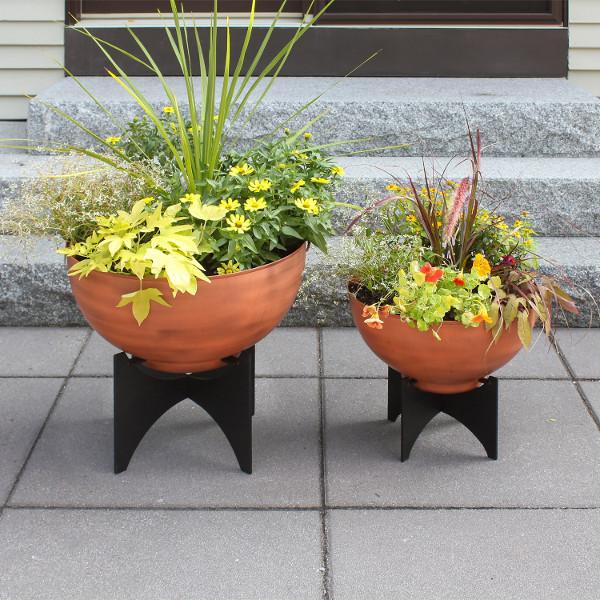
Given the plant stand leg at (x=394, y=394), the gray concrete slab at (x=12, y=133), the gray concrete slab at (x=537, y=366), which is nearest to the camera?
the plant stand leg at (x=394, y=394)

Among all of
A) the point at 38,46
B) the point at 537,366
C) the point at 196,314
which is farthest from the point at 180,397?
the point at 38,46

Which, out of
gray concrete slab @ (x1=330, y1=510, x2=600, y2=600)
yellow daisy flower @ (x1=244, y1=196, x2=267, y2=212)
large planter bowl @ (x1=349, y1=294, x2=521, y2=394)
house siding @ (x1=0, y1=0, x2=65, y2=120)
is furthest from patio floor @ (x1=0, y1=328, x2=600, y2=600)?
house siding @ (x1=0, y1=0, x2=65, y2=120)

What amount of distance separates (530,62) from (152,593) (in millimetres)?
3565

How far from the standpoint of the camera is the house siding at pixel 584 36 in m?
4.72

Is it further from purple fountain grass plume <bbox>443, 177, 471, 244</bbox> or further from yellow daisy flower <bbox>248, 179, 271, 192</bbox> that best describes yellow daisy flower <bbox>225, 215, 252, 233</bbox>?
purple fountain grass plume <bbox>443, 177, 471, 244</bbox>

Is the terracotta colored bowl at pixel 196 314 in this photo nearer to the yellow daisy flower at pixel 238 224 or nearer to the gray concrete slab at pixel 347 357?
the yellow daisy flower at pixel 238 224

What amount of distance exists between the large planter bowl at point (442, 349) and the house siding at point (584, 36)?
107 inches

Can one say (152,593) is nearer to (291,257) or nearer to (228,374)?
(228,374)

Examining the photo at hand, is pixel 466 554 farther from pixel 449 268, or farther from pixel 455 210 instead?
pixel 455 210

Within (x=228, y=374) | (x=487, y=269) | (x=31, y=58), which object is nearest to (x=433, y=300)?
(x=487, y=269)

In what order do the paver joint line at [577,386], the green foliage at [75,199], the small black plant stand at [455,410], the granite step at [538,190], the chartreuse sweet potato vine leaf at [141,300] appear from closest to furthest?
1. the chartreuse sweet potato vine leaf at [141,300]
2. the green foliage at [75,199]
3. the small black plant stand at [455,410]
4. the paver joint line at [577,386]
5. the granite step at [538,190]

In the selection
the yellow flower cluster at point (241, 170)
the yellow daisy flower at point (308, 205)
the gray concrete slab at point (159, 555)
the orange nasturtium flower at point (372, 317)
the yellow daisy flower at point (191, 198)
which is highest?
the yellow flower cluster at point (241, 170)

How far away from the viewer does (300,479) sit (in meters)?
2.57

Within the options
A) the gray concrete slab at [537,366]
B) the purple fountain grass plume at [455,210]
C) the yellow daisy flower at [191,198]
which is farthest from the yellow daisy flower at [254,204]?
the gray concrete slab at [537,366]
